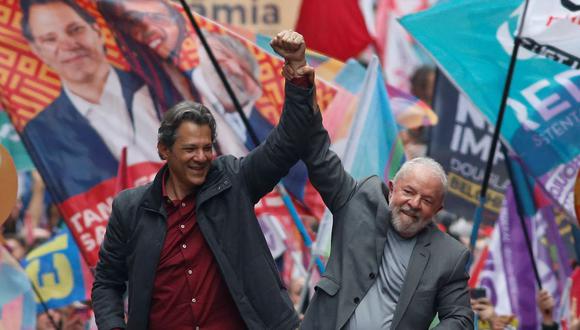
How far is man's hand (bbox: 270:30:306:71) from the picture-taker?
5512mm

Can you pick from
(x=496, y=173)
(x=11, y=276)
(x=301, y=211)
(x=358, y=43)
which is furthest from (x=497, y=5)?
(x=358, y=43)

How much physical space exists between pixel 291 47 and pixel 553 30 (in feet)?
9.25

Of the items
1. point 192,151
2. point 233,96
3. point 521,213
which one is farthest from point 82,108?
point 192,151

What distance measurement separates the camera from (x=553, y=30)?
8.00 m

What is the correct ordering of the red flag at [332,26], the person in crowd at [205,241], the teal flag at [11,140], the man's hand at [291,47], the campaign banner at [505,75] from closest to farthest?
the man's hand at [291,47] < the person in crowd at [205,241] < the campaign banner at [505,75] < the teal flag at [11,140] < the red flag at [332,26]

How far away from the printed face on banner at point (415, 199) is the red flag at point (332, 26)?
724 centimetres

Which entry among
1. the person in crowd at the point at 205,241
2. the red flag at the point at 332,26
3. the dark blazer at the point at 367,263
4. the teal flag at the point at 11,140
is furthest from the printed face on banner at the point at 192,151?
the red flag at the point at 332,26

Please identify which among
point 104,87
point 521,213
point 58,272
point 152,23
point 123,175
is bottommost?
point 58,272

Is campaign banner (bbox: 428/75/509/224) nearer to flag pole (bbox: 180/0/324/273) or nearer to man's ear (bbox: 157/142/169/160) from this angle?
flag pole (bbox: 180/0/324/273)

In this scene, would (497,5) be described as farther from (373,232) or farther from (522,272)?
(373,232)

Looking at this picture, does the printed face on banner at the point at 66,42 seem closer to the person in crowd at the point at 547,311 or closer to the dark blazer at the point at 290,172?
the dark blazer at the point at 290,172

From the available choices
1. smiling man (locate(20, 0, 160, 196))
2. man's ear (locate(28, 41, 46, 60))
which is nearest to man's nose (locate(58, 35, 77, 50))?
smiling man (locate(20, 0, 160, 196))

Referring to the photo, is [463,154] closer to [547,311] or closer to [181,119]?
[547,311]

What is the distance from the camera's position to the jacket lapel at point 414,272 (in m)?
5.59
